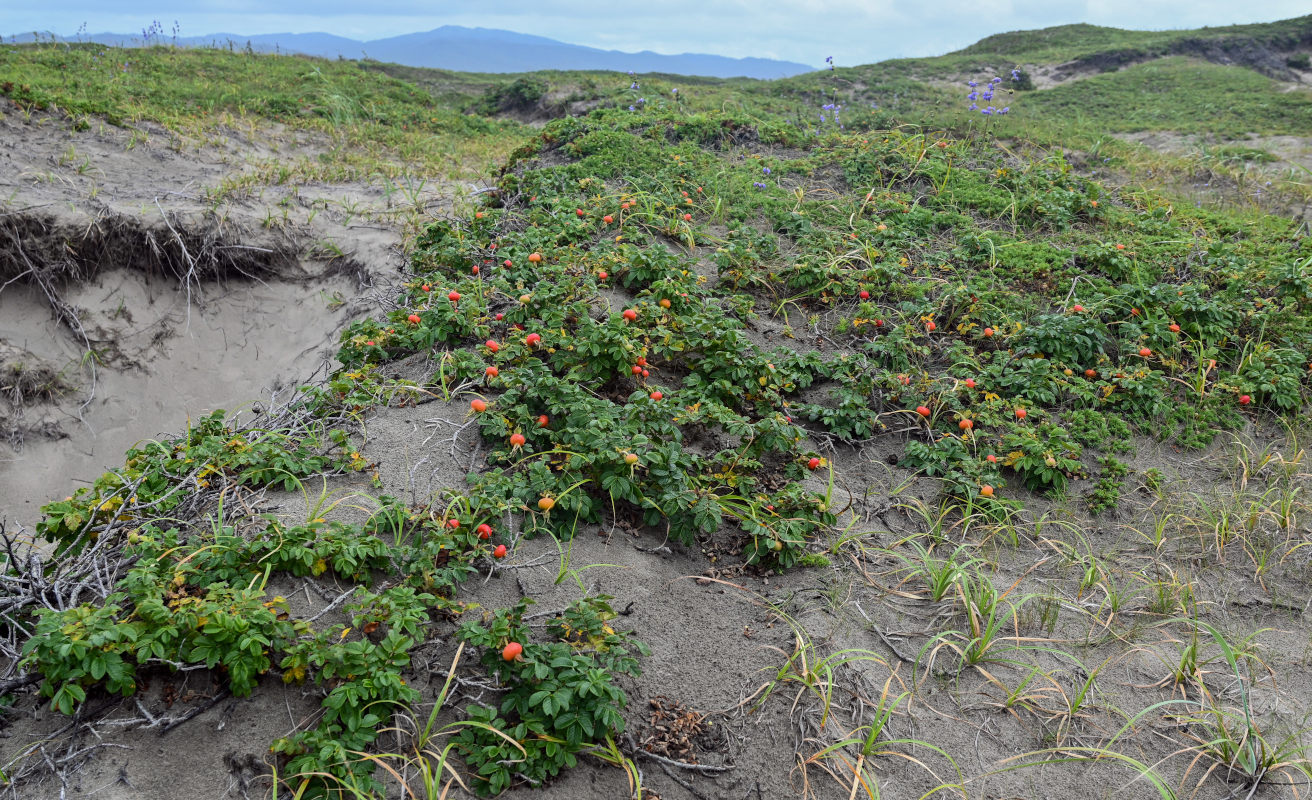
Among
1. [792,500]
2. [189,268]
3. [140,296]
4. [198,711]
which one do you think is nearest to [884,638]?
[792,500]

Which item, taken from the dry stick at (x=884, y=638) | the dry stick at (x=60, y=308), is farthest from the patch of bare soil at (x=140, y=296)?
the dry stick at (x=884, y=638)

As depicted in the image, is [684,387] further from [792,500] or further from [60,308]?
[60,308]

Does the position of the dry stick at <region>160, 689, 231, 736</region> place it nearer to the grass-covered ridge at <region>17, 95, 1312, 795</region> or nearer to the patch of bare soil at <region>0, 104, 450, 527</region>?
the grass-covered ridge at <region>17, 95, 1312, 795</region>

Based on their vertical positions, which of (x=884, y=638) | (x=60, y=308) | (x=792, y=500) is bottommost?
(x=884, y=638)

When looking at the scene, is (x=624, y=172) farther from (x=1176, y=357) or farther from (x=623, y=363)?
(x=1176, y=357)

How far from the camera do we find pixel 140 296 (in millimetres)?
5777

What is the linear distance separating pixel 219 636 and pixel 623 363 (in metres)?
2.06

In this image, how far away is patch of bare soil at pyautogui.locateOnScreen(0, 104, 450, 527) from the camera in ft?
17.2

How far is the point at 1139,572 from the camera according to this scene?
128 inches

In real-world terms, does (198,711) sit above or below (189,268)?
below

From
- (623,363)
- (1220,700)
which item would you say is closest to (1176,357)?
(1220,700)

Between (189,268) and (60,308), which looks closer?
(60,308)

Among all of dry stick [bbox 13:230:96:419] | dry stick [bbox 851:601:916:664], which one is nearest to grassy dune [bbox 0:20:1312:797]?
A: dry stick [bbox 851:601:916:664]

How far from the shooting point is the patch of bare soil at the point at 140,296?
5.25 m
